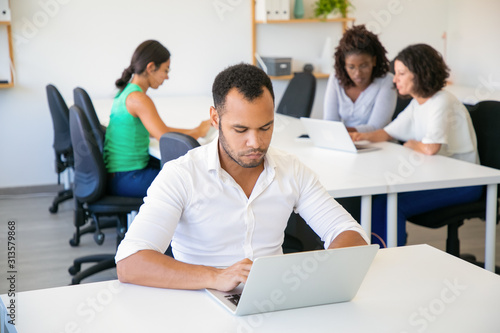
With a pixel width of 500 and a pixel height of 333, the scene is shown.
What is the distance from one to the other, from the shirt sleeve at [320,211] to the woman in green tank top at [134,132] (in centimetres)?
138

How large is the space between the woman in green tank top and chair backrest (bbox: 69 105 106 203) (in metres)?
0.15

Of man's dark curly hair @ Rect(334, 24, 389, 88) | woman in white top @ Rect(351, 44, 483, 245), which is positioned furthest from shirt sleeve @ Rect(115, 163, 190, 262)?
man's dark curly hair @ Rect(334, 24, 389, 88)

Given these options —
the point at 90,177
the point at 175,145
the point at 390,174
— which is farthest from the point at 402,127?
the point at 90,177

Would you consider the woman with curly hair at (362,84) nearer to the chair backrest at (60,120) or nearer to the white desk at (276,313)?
the chair backrest at (60,120)

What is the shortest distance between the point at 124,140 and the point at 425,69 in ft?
4.90

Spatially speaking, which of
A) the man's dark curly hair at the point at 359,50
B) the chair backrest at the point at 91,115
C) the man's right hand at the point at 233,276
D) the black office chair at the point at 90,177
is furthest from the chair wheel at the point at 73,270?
the man's right hand at the point at 233,276

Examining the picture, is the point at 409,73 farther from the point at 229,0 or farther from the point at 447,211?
the point at 229,0

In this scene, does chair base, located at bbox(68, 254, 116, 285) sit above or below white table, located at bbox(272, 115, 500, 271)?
below

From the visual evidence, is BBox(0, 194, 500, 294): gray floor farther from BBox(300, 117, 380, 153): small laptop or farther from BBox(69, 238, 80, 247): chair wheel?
BBox(300, 117, 380, 153): small laptop

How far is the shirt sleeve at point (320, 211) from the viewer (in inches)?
69.6

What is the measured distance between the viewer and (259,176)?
1761 millimetres

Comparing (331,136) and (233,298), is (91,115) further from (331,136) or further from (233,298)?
(233,298)

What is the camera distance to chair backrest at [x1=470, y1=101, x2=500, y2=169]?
9.83 ft

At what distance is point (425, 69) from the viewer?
3.01 m
